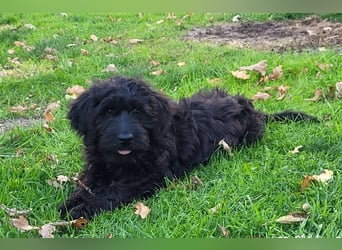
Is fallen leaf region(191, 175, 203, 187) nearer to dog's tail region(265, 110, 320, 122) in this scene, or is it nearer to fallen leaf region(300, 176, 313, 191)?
fallen leaf region(300, 176, 313, 191)

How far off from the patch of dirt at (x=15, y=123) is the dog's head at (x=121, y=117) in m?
1.50

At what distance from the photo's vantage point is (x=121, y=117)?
3.50 m

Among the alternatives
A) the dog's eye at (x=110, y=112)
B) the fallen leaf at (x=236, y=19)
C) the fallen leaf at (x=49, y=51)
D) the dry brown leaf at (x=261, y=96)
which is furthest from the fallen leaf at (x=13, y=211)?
the fallen leaf at (x=236, y=19)

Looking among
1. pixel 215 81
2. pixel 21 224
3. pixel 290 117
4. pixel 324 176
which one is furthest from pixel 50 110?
pixel 324 176

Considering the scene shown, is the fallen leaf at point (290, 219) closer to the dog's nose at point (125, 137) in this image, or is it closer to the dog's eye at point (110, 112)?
the dog's nose at point (125, 137)

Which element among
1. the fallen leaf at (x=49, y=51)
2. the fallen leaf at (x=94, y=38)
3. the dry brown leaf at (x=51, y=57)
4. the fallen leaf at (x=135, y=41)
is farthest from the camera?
the fallen leaf at (x=94, y=38)

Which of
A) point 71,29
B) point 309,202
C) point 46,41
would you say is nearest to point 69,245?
point 309,202

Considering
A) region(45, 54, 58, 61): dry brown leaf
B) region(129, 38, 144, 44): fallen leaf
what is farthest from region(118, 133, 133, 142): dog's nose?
region(129, 38, 144, 44): fallen leaf

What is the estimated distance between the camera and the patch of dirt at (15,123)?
5.07m

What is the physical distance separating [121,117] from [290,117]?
5.47 ft

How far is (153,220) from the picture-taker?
3.12 m

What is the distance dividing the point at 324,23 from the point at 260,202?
518cm

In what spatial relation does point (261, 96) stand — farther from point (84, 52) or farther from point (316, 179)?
point (84, 52)

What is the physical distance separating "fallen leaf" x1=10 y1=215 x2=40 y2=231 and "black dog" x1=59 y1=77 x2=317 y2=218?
0.86ft
